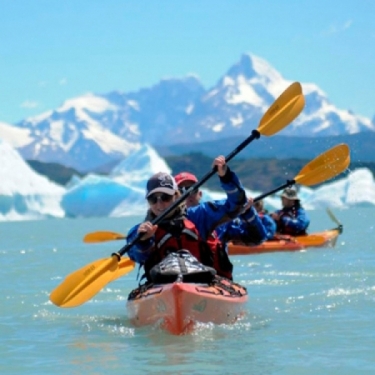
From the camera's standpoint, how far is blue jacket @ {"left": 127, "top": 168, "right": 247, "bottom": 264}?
6.77 m

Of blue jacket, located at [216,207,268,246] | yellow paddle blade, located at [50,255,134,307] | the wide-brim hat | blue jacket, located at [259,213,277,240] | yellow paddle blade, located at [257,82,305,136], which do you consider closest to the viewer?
the wide-brim hat

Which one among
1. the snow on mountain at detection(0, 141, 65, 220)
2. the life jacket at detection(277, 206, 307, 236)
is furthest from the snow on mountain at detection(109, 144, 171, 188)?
the life jacket at detection(277, 206, 307, 236)

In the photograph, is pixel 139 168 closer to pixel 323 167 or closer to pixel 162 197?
pixel 323 167

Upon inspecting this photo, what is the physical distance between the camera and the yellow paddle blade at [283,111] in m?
7.90

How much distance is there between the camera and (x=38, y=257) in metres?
Answer: 17.4

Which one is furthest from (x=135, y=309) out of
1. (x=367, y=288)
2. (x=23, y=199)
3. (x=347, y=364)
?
(x=23, y=199)

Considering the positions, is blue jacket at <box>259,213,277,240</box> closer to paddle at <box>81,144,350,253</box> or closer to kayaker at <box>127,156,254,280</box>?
A: paddle at <box>81,144,350,253</box>

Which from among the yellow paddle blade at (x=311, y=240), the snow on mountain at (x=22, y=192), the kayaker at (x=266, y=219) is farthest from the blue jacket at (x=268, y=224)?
the snow on mountain at (x=22, y=192)

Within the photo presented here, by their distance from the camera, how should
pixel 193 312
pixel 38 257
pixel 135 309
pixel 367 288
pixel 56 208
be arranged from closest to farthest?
pixel 193 312, pixel 135 309, pixel 367 288, pixel 38 257, pixel 56 208

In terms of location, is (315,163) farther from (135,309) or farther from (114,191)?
(114,191)

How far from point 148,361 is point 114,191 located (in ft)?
161

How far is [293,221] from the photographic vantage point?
15.8 metres

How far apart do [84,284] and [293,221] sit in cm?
907

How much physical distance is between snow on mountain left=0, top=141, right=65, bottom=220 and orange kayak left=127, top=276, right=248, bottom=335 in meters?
41.9
